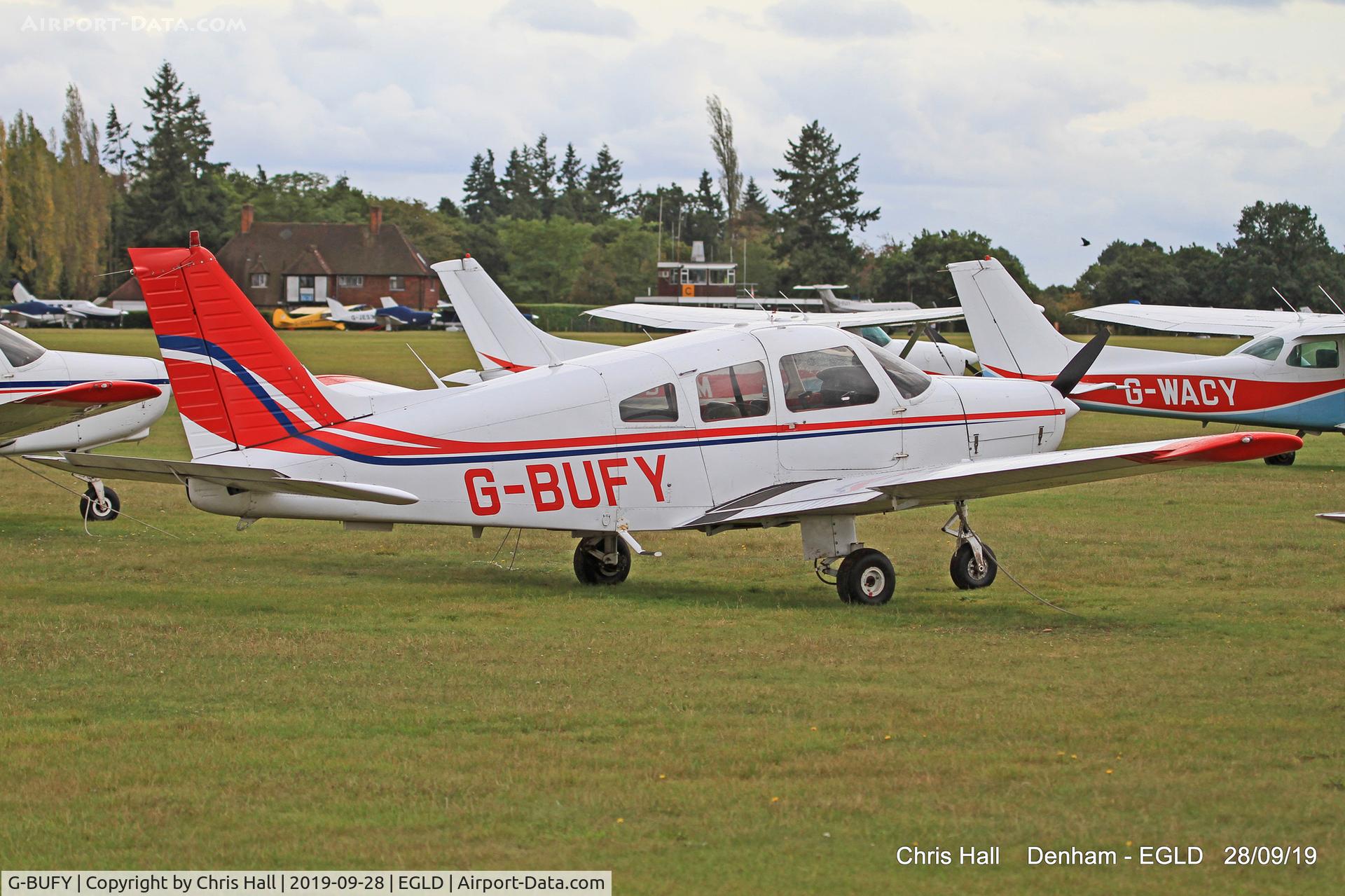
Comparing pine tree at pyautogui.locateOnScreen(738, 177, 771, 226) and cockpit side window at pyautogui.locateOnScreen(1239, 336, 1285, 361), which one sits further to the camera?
pine tree at pyautogui.locateOnScreen(738, 177, 771, 226)

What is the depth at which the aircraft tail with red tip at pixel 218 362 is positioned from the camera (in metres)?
10.1

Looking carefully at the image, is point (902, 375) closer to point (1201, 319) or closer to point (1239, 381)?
point (1239, 381)

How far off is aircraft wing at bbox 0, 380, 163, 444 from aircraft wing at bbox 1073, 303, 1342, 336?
14356 millimetres

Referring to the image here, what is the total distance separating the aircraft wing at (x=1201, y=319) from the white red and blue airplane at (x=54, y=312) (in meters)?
84.3

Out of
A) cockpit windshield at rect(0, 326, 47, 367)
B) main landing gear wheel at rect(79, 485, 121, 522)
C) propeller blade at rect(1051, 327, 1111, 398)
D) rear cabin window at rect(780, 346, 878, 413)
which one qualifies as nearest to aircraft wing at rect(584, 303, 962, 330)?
main landing gear wheel at rect(79, 485, 121, 522)

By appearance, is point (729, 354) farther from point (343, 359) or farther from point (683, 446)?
point (343, 359)

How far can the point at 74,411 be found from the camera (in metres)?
13.7

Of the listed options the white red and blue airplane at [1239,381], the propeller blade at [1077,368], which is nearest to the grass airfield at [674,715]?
the propeller blade at [1077,368]

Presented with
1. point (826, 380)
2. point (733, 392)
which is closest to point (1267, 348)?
point (826, 380)

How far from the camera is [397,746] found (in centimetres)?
668

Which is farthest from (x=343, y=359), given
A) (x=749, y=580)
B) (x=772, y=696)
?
(x=772, y=696)

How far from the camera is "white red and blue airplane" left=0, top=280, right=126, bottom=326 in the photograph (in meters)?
97.8

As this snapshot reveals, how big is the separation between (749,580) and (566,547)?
234 centimetres

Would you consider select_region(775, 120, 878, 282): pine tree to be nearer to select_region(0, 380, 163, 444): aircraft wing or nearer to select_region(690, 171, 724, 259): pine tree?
select_region(690, 171, 724, 259): pine tree
